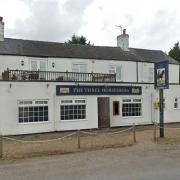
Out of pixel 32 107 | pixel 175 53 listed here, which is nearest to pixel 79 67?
pixel 32 107

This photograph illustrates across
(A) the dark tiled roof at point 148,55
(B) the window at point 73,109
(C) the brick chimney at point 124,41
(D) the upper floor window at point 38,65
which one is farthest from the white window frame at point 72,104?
(C) the brick chimney at point 124,41

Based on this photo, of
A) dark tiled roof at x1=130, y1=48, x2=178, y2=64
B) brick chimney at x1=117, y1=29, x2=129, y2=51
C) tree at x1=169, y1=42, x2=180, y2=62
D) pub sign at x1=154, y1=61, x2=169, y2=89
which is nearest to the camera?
pub sign at x1=154, y1=61, x2=169, y2=89

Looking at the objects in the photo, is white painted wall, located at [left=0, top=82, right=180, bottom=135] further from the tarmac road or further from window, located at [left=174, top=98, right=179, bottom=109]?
the tarmac road

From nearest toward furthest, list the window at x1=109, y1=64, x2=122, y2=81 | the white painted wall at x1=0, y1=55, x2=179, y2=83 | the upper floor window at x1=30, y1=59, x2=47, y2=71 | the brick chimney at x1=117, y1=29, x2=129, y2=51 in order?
the white painted wall at x1=0, y1=55, x2=179, y2=83 → the upper floor window at x1=30, y1=59, x2=47, y2=71 → the window at x1=109, y1=64, x2=122, y2=81 → the brick chimney at x1=117, y1=29, x2=129, y2=51

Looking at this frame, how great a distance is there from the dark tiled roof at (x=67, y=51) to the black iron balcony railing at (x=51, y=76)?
420 cm

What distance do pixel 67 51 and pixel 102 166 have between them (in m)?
21.0

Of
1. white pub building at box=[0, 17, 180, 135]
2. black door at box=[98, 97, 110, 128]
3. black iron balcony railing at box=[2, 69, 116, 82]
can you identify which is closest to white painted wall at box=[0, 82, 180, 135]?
white pub building at box=[0, 17, 180, 135]

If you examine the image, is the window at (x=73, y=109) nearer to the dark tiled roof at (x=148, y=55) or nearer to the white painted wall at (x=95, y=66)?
the white painted wall at (x=95, y=66)

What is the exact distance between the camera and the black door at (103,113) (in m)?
26.6

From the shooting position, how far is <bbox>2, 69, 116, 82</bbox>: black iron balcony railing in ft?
75.6

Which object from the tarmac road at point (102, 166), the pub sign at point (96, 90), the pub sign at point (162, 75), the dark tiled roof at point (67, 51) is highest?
the dark tiled roof at point (67, 51)

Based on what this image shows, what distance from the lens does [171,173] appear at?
33.4 feet

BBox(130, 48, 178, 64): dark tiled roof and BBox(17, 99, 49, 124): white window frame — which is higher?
BBox(130, 48, 178, 64): dark tiled roof

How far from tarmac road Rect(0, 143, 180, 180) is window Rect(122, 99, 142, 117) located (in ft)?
41.5
